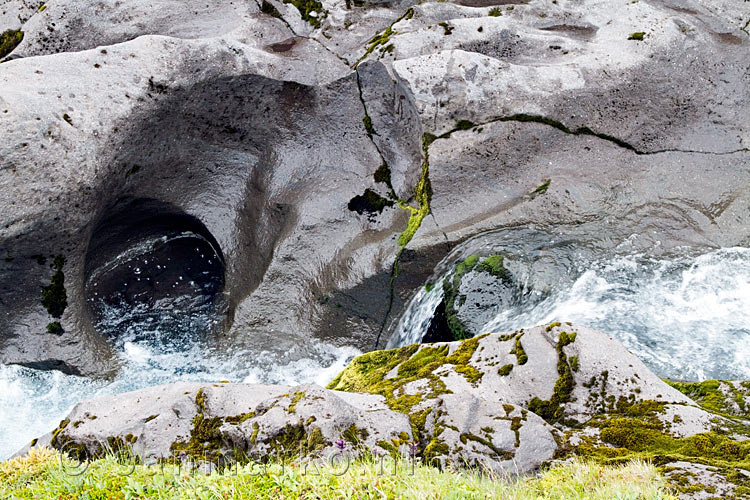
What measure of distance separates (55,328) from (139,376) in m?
1.55

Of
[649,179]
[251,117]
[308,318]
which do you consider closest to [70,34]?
[251,117]

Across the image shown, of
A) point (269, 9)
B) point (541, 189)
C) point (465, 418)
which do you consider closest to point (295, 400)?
point (465, 418)

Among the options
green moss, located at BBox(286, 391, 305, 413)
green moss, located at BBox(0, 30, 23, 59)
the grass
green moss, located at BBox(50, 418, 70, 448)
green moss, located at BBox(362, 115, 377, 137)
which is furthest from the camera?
green moss, located at BBox(0, 30, 23, 59)

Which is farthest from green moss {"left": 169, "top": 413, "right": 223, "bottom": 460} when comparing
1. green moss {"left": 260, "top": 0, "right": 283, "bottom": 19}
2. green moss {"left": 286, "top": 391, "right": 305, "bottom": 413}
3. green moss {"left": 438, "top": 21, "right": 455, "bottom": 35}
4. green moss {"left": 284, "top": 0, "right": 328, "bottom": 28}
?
green moss {"left": 260, "top": 0, "right": 283, "bottom": 19}

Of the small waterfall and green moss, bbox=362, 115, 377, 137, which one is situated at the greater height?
green moss, bbox=362, 115, 377, 137

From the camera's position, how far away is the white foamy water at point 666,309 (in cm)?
823

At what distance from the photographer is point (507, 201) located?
1097cm

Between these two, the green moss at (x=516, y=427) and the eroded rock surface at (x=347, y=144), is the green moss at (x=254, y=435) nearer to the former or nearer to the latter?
the green moss at (x=516, y=427)

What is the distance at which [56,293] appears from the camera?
10328 millimetres

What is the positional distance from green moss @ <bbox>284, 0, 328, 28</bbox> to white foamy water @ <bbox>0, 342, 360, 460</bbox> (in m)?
6.74

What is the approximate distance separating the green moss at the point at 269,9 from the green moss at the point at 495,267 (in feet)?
23.0

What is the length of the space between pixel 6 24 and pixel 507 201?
1054 centimetres

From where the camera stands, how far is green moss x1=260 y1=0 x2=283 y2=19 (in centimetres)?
1338

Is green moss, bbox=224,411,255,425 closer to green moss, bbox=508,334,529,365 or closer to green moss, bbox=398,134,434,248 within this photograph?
green moss, bbox=508,334,529,365
